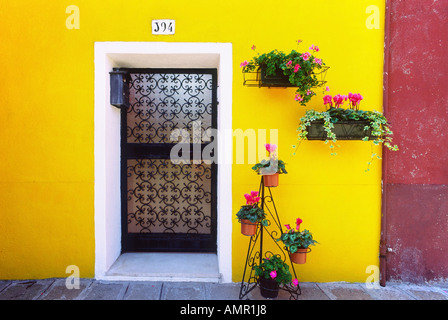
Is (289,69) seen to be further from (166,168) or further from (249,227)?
(166,168)

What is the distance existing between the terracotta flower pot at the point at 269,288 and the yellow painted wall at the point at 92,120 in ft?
1.43

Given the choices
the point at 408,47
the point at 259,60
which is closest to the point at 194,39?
the point at 259,60

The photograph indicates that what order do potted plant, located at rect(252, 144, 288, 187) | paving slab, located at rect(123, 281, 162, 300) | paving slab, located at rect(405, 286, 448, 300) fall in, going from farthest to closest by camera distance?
paving slab, located at rect(405, 286, 448, 300) → paving slab, located at rect(123, 281, 162, 300) → potted plant, located at rect(252, 144, 288, 187)

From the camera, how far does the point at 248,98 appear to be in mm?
3338

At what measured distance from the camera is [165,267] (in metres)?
3.60

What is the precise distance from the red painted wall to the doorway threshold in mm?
2383

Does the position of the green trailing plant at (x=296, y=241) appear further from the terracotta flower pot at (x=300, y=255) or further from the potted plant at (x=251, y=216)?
the potted plant at (x=251, y=216)

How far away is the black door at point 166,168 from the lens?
3.93m

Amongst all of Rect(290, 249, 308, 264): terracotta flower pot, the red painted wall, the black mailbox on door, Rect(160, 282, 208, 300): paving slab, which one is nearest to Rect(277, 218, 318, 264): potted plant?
Rect(290, 249, 308, 264): terracotta flower pot

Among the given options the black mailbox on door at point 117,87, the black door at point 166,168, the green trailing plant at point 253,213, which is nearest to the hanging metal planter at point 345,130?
the green trailing plant at point 253,213

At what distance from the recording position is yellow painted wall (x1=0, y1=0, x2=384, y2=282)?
330cm

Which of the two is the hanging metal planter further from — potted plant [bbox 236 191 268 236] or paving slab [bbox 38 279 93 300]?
paving slab [bbox 38 279 93 300]

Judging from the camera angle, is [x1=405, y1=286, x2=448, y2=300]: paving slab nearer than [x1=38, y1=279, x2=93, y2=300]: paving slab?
No

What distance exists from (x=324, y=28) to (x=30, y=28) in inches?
145
